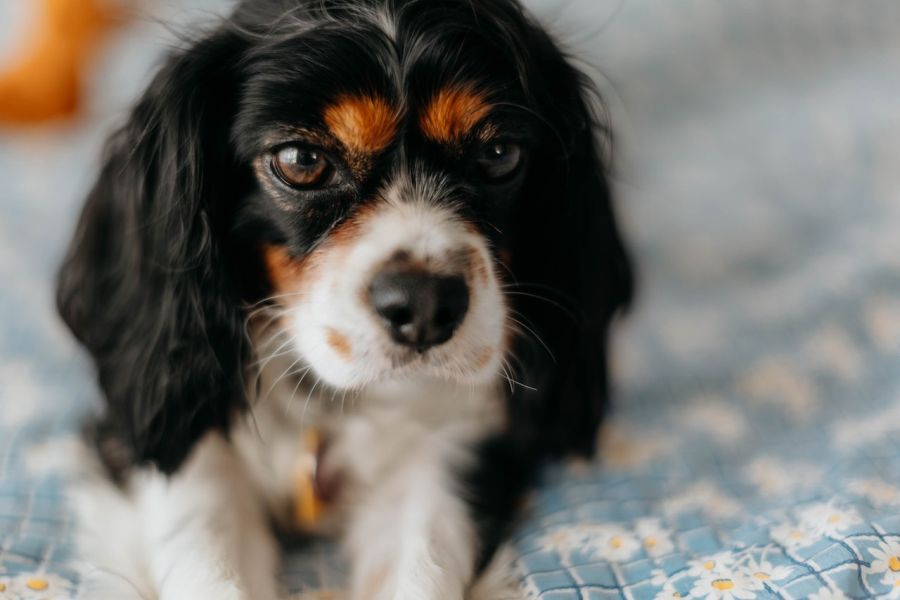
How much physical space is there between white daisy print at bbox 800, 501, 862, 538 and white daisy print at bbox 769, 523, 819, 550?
1 cm

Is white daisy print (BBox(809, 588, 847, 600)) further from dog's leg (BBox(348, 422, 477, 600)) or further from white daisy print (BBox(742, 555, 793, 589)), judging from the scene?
dog's leg (BBox(348, 422, 477, 600))

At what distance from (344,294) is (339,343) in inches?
2.7

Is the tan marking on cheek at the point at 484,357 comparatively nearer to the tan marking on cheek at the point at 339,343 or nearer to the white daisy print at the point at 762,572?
the tan marking on cheek at the point at 339,343

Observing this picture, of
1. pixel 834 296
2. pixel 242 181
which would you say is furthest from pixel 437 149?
pixel 834 296

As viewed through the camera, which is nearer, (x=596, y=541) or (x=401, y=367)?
(x=401, y=367)

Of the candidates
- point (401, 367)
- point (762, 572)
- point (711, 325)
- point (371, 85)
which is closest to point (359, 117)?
point (371, 85)

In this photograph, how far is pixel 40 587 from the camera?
1.32 metres

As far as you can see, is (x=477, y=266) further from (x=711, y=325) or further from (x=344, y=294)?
(x=711, y=325)

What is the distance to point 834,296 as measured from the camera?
2.13 m

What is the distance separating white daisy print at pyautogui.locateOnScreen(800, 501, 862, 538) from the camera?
1.31m

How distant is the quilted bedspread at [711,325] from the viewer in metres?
1.38

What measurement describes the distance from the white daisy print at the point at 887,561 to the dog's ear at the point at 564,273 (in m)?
0.58

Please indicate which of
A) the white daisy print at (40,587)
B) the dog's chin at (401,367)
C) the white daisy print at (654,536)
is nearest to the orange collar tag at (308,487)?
the dog's chin at (401,367)

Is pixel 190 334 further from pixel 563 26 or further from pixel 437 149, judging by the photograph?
pixel 563 26
